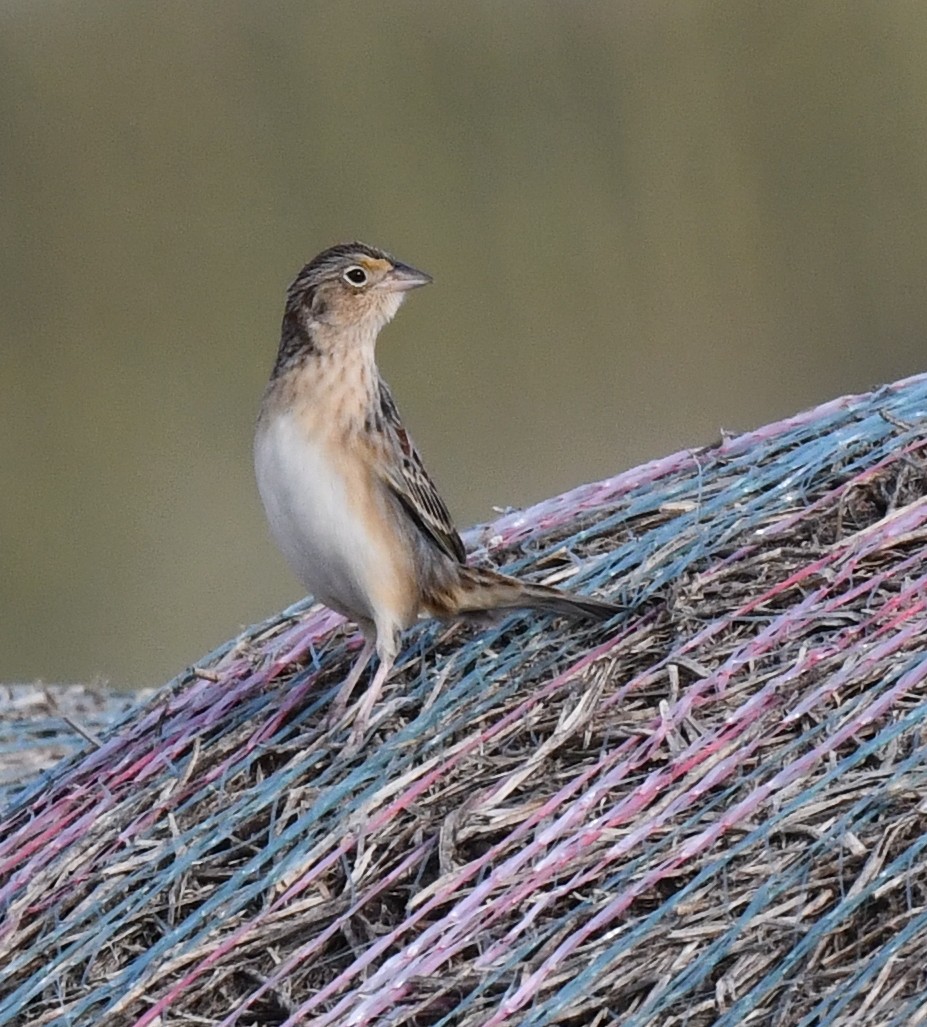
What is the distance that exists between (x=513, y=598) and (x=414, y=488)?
1.64 feet

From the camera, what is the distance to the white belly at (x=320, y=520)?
5109 millimetres

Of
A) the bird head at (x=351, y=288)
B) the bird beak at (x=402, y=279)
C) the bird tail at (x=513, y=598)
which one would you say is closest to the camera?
the bird tail at (x=513, y=598)

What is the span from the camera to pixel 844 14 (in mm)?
16891

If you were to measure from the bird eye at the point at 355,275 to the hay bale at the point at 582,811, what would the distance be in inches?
36.8

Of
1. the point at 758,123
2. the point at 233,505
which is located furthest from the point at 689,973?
the point at 758,123

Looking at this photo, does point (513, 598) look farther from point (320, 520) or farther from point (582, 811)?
point (582, 811)

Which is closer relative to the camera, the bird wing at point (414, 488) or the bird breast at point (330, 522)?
the bird breast at point (330, 522)

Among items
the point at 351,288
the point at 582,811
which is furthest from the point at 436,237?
the point at 582,811

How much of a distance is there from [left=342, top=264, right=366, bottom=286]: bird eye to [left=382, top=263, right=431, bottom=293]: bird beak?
0.20 feet

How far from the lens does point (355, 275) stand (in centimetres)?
547

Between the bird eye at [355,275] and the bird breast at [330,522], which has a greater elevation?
the bird eye at [355,275]

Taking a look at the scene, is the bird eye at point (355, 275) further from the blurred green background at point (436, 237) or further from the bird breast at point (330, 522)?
the blurred green background at point (436, 237)

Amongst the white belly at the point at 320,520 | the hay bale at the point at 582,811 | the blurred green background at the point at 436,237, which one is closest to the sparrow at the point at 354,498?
the white belly at the point at 320,520

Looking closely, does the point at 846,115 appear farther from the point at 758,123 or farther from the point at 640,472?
the point at 640,472
